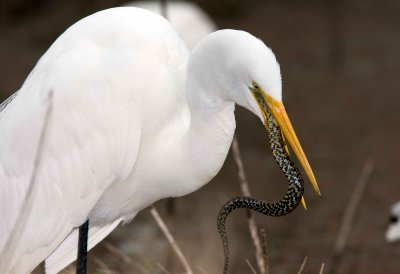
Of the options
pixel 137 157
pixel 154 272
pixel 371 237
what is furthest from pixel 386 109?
pixel 137 157

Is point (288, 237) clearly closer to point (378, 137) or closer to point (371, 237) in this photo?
point (371, 237)

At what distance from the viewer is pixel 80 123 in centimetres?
268

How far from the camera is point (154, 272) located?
4.14m

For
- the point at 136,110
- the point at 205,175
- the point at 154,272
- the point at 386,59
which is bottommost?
the point at 386,59

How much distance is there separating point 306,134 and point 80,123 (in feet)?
12.6

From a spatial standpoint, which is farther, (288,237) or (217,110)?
(288,237)

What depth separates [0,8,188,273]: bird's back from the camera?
105 inches

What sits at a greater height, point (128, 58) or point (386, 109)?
point (128, 58)

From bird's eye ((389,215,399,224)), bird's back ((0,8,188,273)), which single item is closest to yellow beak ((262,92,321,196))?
bird's back ((0,8,188,273))

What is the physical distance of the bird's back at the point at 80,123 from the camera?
2.67 meters

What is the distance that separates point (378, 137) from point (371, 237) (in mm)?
1210

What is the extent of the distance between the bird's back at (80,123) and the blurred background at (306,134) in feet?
2.28

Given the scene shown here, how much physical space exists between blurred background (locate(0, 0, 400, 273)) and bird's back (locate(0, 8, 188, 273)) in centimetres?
69

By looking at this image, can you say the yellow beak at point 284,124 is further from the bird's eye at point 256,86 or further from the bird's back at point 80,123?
the bird's back at point 80,123
